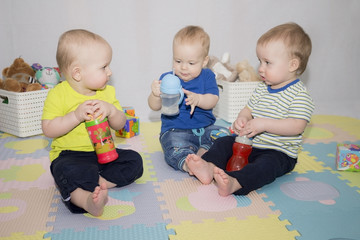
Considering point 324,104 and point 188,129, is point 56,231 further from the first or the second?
point 324,104

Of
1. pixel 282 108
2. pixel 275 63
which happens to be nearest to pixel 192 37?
pixel 275 63

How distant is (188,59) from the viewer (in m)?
1.47

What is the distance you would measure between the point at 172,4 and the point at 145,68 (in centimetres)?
42

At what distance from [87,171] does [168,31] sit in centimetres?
131

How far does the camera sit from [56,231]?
1031 mm

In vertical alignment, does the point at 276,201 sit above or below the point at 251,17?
below

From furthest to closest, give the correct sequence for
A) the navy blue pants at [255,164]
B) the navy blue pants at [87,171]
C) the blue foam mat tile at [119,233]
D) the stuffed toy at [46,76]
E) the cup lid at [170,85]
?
the stuffed toy at [46,76]
the cup lid at [170,85]
the navy blue pants at [255,164]
the navy blue pants at [87,171]
the blue foam mat tile at [119,233]

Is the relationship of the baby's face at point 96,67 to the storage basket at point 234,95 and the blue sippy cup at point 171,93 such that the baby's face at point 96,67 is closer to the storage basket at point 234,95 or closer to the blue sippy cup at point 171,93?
the blue sippy cup at point 171,93

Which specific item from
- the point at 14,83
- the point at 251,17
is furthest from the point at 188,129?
the point at 251,17

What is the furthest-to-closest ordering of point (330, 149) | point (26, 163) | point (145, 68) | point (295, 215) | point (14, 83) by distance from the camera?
point (145, 68), point (14, 83), point (330, 149), point (26, 163), point (295, 215)

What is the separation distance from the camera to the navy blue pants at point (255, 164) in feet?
4.13

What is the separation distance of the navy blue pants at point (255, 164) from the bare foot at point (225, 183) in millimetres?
21

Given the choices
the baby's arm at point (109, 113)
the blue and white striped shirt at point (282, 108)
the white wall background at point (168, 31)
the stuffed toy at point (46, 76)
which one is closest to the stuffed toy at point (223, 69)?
the white wall background at point (168, 31)

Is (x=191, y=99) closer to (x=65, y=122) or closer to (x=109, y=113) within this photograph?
(x=109, y=113)
